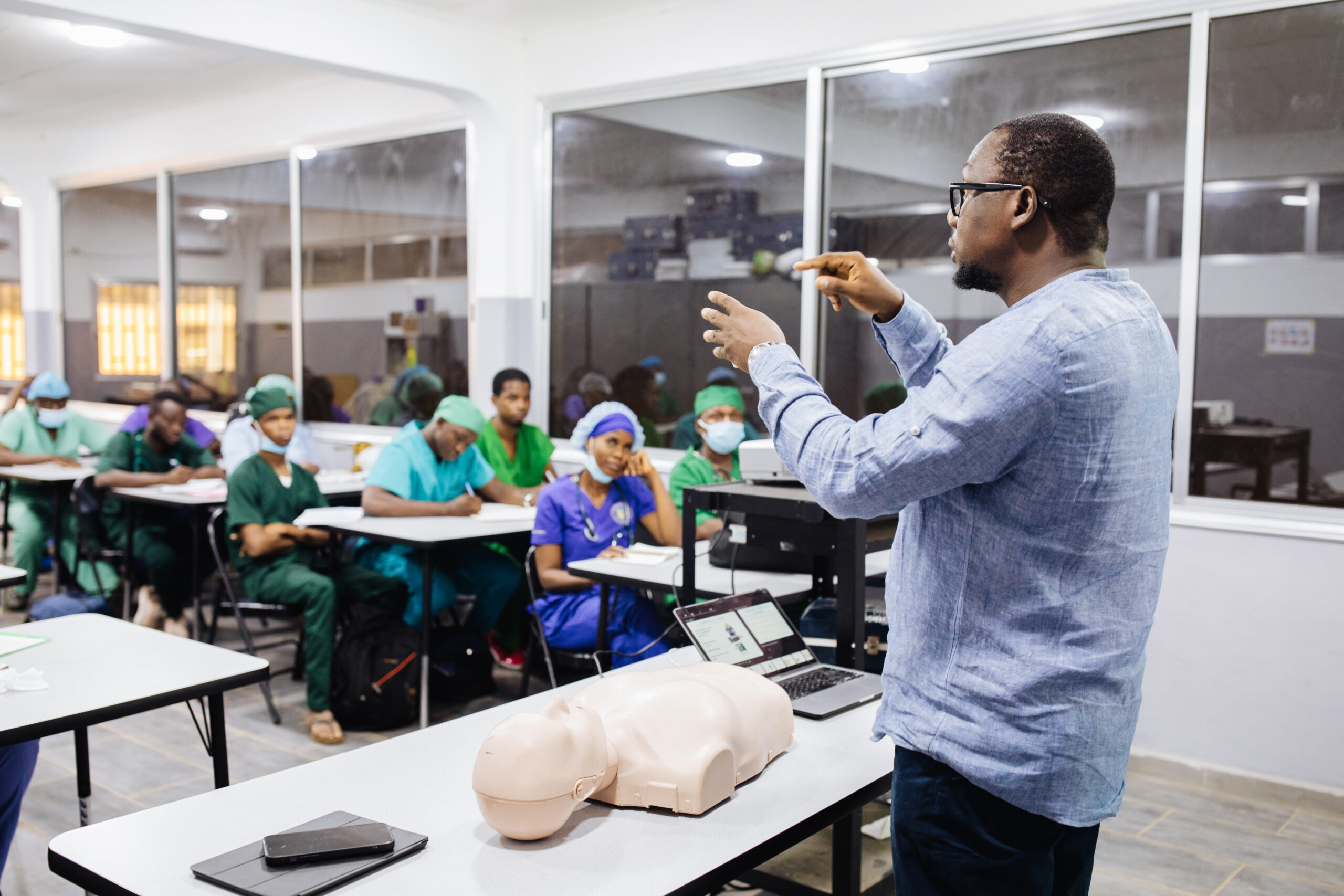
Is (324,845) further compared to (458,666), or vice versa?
(458,666)

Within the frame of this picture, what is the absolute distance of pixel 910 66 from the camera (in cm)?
437

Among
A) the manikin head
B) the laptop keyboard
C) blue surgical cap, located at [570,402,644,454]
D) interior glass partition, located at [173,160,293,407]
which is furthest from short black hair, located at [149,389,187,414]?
the manikin head

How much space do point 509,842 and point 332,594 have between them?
2.75m

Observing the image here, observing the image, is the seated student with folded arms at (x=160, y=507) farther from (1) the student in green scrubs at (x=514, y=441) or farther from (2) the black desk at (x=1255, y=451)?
(2) the black desk at (x=1255, y=451)

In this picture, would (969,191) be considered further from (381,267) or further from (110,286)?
(110,286)

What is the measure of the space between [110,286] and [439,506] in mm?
5544

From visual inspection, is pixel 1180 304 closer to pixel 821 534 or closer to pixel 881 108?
pixel 881 108

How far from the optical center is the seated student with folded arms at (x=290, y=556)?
389cm

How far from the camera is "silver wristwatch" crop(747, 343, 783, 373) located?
1.31 metres

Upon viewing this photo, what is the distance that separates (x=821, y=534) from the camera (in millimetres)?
2363

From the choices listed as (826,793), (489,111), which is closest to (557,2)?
(489,111)

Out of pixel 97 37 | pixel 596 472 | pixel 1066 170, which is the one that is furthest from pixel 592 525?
pixel 97 37

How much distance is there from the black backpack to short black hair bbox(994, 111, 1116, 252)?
126 inches

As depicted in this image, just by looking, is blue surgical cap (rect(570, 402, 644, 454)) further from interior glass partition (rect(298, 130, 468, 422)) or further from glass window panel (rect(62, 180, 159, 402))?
glass window panel (rect(62, 180, 159, 402))
